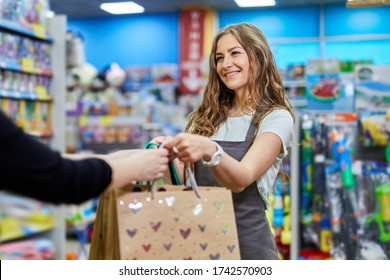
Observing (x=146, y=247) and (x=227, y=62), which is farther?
(x=227, y=62)

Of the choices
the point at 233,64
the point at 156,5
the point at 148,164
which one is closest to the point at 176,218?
the point at 148,164

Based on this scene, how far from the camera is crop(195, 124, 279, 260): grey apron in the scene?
1277mm

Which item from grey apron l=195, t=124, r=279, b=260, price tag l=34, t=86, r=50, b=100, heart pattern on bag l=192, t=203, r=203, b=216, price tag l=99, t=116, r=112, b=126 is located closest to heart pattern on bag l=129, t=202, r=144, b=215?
heart pattern on bag l=192, t=203, r=203, b=216

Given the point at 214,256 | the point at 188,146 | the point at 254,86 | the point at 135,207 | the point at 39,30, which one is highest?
the point at 39,30

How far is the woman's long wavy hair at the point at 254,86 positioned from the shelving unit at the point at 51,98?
222 cm

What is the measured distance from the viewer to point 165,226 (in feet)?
3.37

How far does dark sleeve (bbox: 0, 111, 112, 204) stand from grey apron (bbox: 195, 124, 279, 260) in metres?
0.48

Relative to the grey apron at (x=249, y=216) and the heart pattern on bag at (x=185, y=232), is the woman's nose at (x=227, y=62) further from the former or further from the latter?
the heart pattern on bag at (x=185, y=232)

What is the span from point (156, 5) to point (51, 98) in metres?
5.27

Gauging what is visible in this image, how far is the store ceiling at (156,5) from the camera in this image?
25.0 ft

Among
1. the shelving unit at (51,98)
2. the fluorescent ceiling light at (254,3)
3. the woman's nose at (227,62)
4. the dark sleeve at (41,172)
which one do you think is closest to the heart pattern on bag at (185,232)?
the dark sleeve at (41,172)

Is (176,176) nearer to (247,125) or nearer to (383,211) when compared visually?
(247,125)

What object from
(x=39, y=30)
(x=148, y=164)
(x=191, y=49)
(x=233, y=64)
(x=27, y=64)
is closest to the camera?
(x=148, y=164)

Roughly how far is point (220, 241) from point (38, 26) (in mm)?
2860
